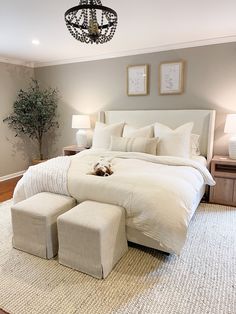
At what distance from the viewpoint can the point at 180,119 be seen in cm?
373

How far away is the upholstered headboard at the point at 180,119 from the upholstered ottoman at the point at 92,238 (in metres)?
2.04

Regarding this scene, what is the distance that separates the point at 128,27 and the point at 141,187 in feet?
6.63

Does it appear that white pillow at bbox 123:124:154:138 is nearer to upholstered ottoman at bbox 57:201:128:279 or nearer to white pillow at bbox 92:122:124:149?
white pillow at bbox 92:122:124:149

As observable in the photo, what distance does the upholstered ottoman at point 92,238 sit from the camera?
1865mm

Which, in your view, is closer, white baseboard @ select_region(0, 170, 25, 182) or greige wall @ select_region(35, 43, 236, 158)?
greige wall @ select_region(35, 43, 236, 158)

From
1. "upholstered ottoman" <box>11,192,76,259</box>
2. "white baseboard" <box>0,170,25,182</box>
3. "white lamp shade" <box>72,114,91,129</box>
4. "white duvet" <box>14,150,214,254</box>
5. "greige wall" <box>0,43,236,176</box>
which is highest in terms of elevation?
"greige wall" <box>0,43,236,176</box>

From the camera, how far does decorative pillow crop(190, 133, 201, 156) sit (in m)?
3.52

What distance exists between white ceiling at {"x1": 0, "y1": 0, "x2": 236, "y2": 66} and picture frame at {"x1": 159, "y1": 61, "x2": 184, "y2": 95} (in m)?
0.28

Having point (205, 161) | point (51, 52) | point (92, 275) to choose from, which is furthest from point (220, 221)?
point (51, 52)

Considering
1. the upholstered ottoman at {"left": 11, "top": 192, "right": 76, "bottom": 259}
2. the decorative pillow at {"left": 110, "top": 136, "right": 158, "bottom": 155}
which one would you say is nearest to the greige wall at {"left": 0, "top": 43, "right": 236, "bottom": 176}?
the decorative pillow at {"left": 110, "top": 136, "right": 158, "bottom": 155}

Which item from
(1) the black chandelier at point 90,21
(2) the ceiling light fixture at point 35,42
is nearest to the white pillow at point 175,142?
(1) the black chandelier at point 90,21

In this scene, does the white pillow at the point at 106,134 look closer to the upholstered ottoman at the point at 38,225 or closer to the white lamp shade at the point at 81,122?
the white lamp shade at the point at 81,122

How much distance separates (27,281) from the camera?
1903mm

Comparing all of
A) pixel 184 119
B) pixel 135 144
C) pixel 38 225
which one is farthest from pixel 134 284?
pixel 184 119
